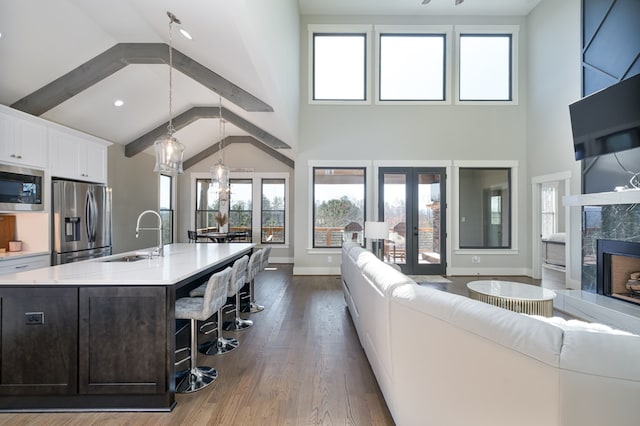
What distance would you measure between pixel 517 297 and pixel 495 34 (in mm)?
6090

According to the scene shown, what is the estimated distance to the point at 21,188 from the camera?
3.65 m

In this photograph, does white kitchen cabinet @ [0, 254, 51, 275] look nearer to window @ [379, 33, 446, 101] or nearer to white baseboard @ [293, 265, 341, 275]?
white baseboard @ [293, 265, 341, 275]

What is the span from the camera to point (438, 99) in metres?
6.54

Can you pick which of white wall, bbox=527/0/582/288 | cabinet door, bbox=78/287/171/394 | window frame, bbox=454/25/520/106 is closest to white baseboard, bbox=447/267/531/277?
white wall, bbox=527/0/582/288

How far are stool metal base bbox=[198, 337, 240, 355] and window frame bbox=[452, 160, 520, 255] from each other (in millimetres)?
5169

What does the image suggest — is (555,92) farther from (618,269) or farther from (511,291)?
(511,291)

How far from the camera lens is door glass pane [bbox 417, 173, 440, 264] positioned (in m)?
6.50

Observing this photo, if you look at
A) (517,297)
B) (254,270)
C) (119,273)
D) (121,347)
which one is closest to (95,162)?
(254,270)

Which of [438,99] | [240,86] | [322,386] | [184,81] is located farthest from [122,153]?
[438,99]

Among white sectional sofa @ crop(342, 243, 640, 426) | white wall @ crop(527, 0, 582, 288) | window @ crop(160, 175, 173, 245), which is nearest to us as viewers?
white sectional sofa @ crop(342, 243, 640, 426)

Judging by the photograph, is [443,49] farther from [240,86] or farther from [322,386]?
[322,386]

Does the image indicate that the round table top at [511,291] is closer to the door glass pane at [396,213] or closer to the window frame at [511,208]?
the door glass pane at [396,213]

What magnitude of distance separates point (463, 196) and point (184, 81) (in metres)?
5.93

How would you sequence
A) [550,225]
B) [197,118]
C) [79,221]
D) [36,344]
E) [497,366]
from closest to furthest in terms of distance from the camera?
[497,366]
[36,344]
[79,221]
[197,118]
[550,225]
